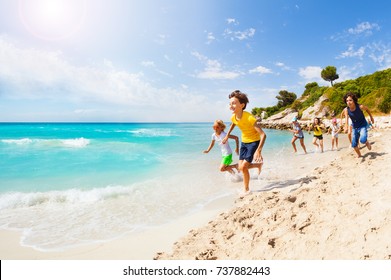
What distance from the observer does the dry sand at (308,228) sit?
8.09 ft

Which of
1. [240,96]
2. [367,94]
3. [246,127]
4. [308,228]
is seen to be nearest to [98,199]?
[246,127]

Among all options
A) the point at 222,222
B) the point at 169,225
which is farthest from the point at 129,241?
the point at 222,222

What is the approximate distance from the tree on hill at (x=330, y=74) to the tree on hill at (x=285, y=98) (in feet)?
41.3

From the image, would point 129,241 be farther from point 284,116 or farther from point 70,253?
point 284,116

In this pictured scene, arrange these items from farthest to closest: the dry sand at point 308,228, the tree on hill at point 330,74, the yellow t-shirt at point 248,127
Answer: the tree on hill at point 330,74
the yellow t-shirt at point 248,127
the dry sand at point 308,228

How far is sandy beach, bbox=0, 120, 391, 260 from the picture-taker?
2.53m

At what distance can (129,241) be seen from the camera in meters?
3.87

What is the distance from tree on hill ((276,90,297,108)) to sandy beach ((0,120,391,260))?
76013mm

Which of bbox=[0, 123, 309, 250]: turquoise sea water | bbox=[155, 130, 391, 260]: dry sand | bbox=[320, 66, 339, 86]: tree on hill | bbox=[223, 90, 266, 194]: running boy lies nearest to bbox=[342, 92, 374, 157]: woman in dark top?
bbox=[155, 130, 391, 260]: dry sand

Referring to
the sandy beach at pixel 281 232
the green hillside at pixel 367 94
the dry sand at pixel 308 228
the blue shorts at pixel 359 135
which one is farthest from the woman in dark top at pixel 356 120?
the green hillside at pixel 367 94

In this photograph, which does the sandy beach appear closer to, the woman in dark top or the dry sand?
the dry sand

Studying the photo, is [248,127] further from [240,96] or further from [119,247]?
[119,247]

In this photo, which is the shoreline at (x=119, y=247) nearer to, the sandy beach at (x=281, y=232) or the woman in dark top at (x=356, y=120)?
the sandy beach at (x=281, y=232)
